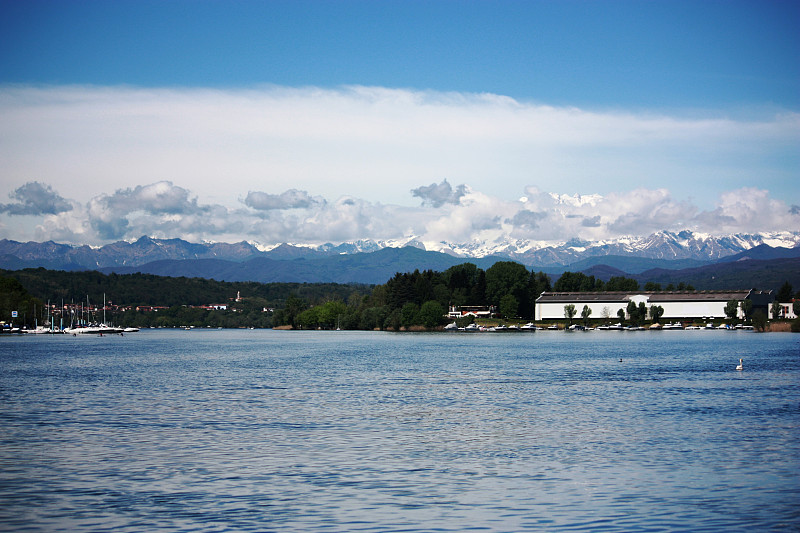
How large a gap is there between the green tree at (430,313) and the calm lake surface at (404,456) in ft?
407

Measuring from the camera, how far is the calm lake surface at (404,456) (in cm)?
1705

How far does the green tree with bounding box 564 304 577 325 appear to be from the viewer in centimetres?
19625

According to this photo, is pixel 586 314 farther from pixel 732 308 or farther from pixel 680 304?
pixel 732 308

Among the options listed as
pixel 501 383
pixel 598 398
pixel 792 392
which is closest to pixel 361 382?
pixel 501 383

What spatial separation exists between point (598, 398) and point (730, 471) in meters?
17.5

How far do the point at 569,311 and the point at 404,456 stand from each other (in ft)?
582

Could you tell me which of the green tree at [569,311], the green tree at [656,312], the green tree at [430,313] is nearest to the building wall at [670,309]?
the green tree at [569,311]

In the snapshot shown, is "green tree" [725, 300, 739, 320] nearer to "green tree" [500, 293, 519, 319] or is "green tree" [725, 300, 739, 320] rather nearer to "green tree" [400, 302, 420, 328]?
"green tree" [500, 293, 519, 319]

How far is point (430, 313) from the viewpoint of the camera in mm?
171625

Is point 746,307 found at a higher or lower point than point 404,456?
higher

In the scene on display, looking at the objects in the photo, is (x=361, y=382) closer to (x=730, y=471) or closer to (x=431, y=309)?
(x=730, y=471)

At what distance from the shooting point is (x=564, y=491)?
62.8 feet

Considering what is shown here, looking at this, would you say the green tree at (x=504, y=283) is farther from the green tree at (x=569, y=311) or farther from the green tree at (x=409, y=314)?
the green tree at (x=409, y=314)

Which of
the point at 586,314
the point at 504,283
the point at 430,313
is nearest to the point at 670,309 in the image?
the point at 586,314
